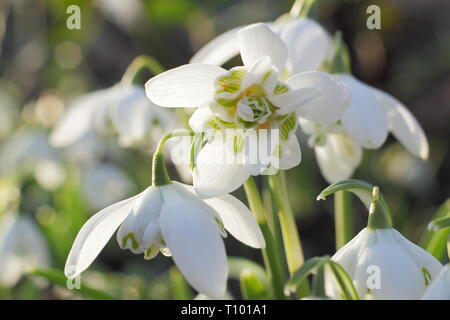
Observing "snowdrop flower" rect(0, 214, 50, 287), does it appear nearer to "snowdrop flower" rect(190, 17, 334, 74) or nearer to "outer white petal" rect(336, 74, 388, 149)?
"snowdrop flower" rect(190, 17, 334, 74)

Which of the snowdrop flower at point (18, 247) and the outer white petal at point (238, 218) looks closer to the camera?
the outer white petal at point (238, 218)

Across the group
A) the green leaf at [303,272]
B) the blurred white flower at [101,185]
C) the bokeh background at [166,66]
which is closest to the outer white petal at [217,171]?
the green leaf at [303,272]

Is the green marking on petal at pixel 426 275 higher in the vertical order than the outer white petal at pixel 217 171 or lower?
lower

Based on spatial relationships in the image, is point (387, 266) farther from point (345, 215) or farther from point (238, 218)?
point (345, 215)

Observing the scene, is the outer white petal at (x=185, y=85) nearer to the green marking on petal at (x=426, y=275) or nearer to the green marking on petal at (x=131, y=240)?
the green marking on petal at (x=131, y=240)

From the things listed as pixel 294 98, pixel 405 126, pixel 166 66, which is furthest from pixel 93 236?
pixel 166 66
